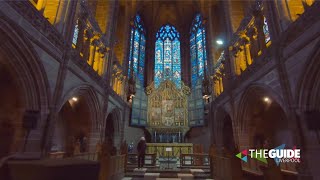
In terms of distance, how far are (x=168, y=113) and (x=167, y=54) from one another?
9.64 metres

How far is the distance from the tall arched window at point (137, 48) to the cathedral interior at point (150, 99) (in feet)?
1.43

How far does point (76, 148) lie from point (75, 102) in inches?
107

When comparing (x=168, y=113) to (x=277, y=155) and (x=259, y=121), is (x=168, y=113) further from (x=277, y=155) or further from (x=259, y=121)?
(x=277, y=155)

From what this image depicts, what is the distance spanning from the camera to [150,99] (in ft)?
57.7

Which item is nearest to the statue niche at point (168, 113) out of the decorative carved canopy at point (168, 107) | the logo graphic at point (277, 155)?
the decorative carved canopy at point (168, 107)

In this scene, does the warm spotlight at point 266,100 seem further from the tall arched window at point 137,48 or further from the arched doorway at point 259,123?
the tall arched window at point 137,48

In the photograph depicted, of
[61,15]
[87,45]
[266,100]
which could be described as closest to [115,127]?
[87,45]

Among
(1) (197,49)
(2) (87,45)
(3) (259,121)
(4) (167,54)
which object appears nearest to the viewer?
(2) (87,45)

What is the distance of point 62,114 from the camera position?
10.5m

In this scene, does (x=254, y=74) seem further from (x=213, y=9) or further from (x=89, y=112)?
(x=213, y=9)

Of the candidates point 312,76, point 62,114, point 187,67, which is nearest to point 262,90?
point 312,76

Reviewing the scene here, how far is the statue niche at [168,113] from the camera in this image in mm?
16594

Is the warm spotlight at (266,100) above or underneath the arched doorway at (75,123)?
above

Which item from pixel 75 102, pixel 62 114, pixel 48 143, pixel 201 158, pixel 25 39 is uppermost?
pixel 25 39
